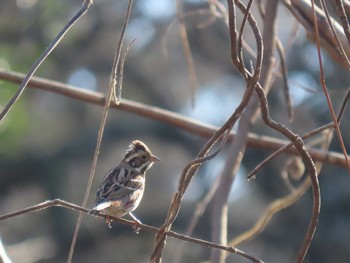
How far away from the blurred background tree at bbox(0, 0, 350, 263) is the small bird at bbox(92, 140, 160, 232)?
645 centimetres

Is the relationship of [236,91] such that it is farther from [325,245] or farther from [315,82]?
[325,245]

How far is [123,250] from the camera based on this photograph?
12602 millimetres

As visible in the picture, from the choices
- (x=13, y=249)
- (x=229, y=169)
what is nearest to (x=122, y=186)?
(x=229, y=169)

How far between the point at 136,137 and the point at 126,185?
879 centimetres

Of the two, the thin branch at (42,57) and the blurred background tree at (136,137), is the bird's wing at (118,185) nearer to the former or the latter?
the thin branch at (42,57)

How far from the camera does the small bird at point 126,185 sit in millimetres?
3809

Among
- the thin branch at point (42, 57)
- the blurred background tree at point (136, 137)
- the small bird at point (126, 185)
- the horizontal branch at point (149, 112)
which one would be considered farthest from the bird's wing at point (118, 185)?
the blurred background tree at point (136, 137)

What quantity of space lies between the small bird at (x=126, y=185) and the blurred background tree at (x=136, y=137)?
21.1ft

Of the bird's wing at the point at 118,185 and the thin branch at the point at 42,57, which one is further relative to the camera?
the bird's wing at the point at 118,185

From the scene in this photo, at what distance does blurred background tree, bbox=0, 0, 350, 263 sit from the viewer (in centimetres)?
1130

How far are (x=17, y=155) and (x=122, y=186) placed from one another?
8.72 m

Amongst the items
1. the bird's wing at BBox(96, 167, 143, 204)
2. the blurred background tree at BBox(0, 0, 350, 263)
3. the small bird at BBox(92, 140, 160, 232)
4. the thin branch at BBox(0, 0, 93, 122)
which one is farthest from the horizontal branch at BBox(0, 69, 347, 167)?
the blurred background tree at BBox(0, 0, 350, 263)

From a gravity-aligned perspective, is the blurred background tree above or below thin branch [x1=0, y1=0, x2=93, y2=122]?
above

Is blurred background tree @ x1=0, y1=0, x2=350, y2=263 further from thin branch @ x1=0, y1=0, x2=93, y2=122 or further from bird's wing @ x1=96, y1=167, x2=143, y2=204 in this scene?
thin branch @ x1=0, y1=0, x2=93, y2=122
